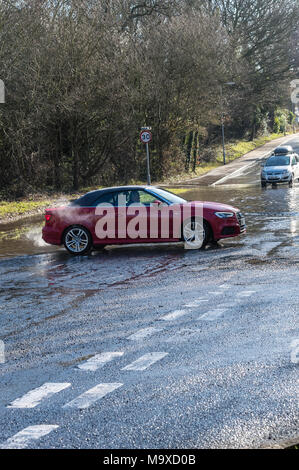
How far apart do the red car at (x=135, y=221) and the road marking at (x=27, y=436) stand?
1020 centimetres

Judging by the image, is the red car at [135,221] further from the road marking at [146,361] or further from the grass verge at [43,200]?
the grass verge at [43,200]

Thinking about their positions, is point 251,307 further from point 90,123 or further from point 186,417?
point 90,123

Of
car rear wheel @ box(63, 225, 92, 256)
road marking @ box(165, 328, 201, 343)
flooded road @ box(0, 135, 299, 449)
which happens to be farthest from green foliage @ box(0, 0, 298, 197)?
road marking @ box(165, 328, 201, 343)

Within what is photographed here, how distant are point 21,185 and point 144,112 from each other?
11.0 m

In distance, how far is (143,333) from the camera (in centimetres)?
800

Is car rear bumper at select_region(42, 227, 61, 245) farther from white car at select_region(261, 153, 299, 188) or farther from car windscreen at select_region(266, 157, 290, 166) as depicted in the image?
car windscreen at select_region(266, 157, 290, 166)

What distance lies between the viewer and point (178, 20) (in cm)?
4325

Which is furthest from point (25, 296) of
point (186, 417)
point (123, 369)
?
point (186, 417)

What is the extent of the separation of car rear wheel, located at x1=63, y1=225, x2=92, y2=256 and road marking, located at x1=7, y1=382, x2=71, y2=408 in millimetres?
9259

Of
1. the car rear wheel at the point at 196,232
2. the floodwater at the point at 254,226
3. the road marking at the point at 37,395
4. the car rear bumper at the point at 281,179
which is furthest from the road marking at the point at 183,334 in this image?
the car rear bumper at the point at 281,179

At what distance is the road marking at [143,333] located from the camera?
782cm

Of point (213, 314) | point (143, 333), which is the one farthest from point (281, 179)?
point (143, 333)

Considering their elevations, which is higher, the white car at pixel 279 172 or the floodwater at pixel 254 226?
the white car at pixel 279 172

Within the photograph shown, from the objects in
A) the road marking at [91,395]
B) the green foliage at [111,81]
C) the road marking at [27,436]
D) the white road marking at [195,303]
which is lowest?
the white road marking at [195,303]
